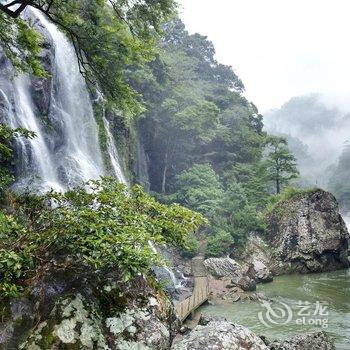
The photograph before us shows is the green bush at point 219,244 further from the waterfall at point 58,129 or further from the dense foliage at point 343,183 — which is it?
the dense foliage at point 343,183

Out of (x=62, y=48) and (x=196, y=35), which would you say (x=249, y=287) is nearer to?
(x=62, y=48)

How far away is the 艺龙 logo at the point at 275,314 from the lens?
615 inches

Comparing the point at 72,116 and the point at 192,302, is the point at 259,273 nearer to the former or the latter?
the point at 192,302

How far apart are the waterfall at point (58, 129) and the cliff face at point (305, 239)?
13.3m

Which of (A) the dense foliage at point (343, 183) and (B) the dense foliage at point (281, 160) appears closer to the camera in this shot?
(B) the dense foliage at point (281, 160)

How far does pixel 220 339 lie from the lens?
18.6 feet

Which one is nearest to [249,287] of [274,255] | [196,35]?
[274,255]

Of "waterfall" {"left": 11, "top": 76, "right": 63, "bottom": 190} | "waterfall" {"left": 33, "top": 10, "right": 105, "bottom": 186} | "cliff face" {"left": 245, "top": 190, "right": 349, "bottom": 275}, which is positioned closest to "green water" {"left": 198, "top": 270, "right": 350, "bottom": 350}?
"cliff face" {"left": 245, "top": 190, "right": 349, "bottom": 275}

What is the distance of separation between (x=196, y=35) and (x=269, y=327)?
52382mm

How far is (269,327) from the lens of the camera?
49.0ft

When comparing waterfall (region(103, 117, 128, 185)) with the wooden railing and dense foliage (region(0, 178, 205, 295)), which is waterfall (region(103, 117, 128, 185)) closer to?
the wooden railing

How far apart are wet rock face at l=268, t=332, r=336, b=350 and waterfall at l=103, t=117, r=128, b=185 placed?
1599cm

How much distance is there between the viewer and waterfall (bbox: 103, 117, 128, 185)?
23.6 m

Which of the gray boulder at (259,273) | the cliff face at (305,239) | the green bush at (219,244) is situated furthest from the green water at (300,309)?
the green bush at (219,244)
